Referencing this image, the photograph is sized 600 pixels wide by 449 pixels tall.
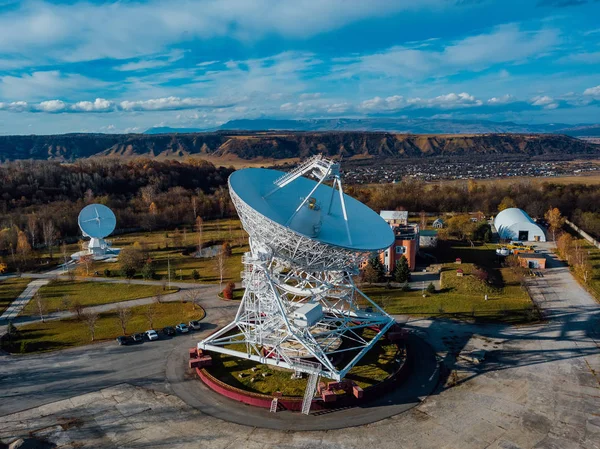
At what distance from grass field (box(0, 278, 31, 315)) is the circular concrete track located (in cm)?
2588

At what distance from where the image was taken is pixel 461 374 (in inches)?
1262

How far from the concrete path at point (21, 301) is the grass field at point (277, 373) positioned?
2147 centimetres

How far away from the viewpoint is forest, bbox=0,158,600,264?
274ft

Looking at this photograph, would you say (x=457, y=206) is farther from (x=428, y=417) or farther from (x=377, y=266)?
(x=428, y=417)

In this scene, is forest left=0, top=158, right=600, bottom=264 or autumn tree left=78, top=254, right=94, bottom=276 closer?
→ autumn tree left=78, top=254, right=94, bottom=276

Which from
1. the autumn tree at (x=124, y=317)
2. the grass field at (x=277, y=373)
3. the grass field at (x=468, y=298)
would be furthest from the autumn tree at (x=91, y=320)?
the grass field at (x=468, y=298)

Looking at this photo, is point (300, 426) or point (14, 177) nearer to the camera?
point (300, 426)

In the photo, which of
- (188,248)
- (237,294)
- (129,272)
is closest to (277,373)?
(237,294)

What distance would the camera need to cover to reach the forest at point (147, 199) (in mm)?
83500

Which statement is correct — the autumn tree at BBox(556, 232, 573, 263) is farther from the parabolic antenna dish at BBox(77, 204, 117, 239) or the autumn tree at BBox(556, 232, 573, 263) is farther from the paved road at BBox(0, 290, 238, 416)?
the parabolic antenna dish at BBox(77, 204, 117, 239)

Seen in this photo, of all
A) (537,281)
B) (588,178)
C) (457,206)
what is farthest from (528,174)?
(537,281)

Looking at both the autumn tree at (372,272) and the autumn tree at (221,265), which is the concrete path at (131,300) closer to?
the autumn tree at (221,265)

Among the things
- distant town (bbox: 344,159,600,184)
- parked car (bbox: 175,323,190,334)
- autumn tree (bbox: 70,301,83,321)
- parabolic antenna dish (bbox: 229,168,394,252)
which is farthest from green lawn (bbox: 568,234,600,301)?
distant town (bbox: 344,159,600,184)

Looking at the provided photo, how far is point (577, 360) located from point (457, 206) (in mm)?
72077
